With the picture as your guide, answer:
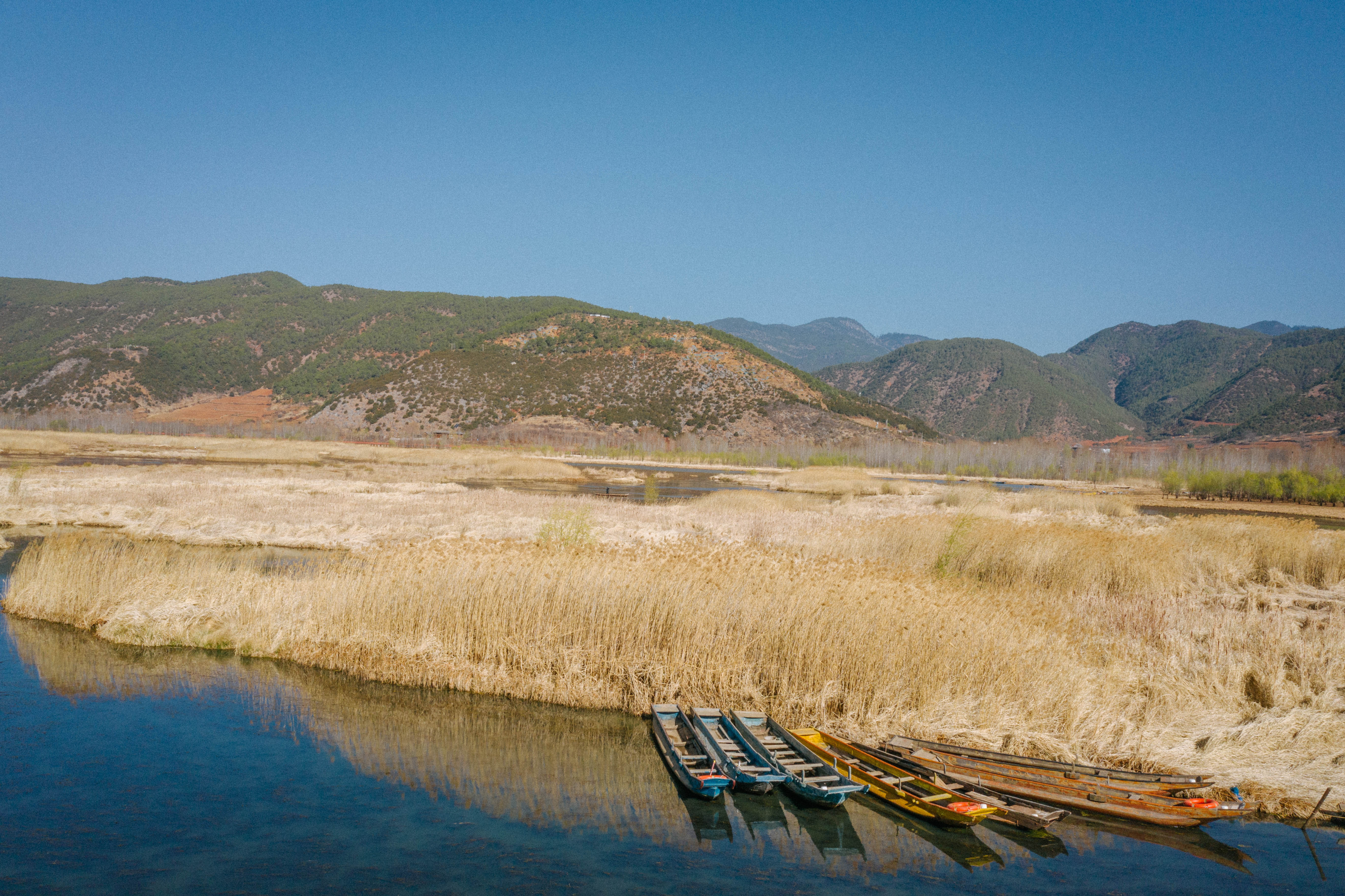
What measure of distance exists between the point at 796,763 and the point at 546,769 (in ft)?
10.6

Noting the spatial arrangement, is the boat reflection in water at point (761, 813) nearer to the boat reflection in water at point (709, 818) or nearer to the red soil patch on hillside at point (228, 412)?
the boat reflection in water at point (709, 818)

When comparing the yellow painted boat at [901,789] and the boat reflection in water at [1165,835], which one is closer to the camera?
the yellow painted boat at [901,789]

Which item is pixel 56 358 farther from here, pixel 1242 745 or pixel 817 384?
pixel 1242 745

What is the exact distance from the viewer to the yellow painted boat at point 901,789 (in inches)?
328

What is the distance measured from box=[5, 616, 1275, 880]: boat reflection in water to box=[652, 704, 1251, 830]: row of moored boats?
253mm

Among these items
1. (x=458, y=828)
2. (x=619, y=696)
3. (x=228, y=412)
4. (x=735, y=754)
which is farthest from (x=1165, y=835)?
(x=228, y=412)

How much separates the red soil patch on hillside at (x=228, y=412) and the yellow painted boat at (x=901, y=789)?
13645cm

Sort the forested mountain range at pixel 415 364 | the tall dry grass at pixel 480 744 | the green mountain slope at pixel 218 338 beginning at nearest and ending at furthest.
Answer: the tall dry grass at pixel 480 744
the forested mountain range at pixel 415 364
the green mountain slope at pixel 218 338

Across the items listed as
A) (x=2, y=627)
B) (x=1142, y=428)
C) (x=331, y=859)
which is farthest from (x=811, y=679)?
(x=1142, y=428)

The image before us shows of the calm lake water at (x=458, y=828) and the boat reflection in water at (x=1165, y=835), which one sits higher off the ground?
the boat reflection in water at (x=1165, y=835)

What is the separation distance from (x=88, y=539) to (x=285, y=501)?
13.6m

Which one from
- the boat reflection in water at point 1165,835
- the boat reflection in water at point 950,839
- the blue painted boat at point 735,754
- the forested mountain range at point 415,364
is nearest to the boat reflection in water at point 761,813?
the blue painted boat at point 735,754

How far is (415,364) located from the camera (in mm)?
127000

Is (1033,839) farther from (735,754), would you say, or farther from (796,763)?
(735,754)
